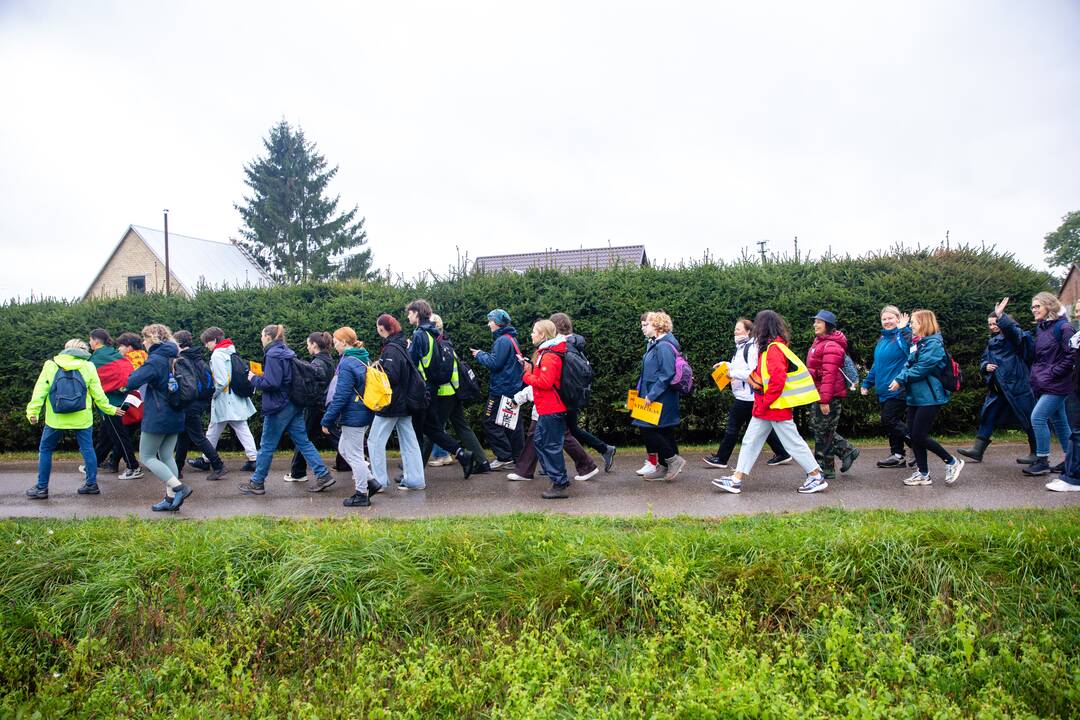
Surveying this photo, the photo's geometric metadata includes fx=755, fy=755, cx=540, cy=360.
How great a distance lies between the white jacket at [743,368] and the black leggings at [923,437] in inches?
68.9

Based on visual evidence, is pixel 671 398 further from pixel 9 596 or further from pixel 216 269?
pixel 216 269

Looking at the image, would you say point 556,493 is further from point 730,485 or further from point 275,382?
point 275,382

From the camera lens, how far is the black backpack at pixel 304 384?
8.73 metres

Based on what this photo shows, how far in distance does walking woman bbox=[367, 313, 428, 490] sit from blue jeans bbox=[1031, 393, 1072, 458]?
6661mm

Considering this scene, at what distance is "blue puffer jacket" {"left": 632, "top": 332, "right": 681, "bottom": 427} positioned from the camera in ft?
27.2

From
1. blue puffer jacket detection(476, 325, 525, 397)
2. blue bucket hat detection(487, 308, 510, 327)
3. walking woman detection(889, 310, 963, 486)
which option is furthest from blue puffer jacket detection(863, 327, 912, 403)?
blue bucket hat detection(487, 308, 510, 327)

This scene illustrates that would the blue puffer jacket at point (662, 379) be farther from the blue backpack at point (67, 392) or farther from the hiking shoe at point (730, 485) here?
the blue backpack at point (67, 392)

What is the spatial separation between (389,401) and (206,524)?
212 cm

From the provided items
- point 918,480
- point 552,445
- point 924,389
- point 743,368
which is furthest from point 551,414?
point 924,389

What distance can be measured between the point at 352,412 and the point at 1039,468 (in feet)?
24.4

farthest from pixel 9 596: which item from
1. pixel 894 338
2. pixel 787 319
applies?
pixel 787 319

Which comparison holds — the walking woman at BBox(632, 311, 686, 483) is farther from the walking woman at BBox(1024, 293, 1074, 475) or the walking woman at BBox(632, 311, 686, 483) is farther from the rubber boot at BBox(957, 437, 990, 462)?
the walking woman at BBox(1024, 293, 1074, 475)

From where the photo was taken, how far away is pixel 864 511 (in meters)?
6.42

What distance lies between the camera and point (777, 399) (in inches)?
298
